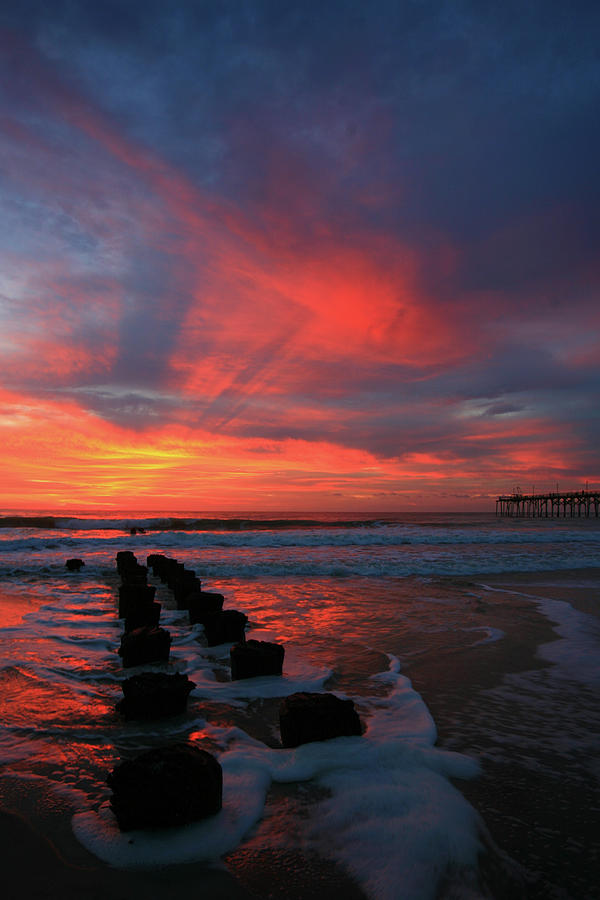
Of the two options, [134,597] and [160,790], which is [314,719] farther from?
[134,597]

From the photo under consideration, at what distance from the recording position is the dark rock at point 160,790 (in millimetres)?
2426

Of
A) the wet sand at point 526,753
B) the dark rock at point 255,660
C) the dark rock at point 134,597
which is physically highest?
the dark rock at point 134,597

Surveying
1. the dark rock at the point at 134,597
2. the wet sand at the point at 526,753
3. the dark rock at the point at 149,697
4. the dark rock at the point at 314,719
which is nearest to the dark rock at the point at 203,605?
the dark rock at the point at 134,597

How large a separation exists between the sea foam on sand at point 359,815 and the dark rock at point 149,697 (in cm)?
38

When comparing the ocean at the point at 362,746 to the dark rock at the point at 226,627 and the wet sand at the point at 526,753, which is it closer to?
the wet sand at the point at 526,753

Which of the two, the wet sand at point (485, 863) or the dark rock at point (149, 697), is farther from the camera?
the dark rock at point (149, 697)

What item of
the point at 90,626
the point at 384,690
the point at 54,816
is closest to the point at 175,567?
the point at 90,626

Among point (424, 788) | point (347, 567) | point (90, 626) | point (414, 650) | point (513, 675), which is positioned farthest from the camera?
point (347, 567)

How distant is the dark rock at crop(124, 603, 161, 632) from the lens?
6752 millimetres

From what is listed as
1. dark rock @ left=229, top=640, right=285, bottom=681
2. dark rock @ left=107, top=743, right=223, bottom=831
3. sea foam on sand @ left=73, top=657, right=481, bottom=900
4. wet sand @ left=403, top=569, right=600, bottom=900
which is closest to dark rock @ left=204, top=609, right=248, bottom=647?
dark rock @ left=229, top=640, right=285, bottom=681

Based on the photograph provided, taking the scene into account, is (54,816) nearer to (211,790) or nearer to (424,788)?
(211,790)

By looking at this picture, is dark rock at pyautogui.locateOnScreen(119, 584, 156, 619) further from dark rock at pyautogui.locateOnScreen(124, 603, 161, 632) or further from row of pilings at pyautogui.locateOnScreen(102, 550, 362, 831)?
row of pilings at pyautogui.locateOnScreen(102, 550, 362, 831)

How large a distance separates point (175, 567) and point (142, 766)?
32.4ft

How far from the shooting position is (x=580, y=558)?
18.3 m
